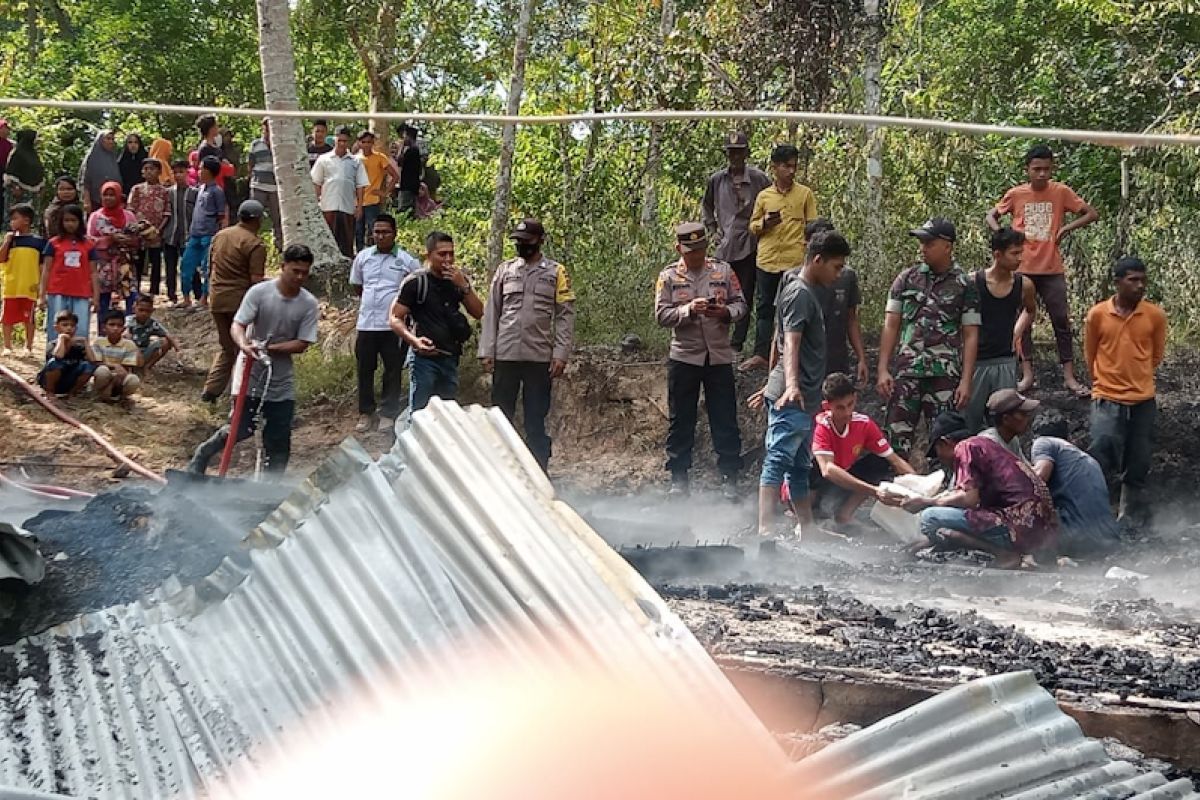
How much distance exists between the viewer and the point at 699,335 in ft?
26.3

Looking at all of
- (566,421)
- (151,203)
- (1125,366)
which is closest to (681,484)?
(566,421)

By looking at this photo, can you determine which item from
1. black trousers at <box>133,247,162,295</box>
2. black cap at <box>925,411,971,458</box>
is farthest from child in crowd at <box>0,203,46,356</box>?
black cap at <box>925,411,971,458</box>

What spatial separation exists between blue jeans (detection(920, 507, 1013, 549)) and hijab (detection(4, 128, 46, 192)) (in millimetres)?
10393

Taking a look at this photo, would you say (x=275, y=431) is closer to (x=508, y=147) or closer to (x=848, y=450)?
(x=848, y=450)

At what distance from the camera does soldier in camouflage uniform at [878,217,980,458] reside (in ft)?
25.0

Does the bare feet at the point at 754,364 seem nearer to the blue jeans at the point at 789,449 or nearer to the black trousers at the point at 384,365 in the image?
the blue jeans at the point at 789,449

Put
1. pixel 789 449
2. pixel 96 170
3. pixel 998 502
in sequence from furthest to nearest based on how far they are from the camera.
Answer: pixel 96 170, pixel 789 449, pixel 998 502

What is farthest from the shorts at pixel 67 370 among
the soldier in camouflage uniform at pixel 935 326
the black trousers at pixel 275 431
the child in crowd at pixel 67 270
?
the soldier in camouflage uniform at pixel 935 326

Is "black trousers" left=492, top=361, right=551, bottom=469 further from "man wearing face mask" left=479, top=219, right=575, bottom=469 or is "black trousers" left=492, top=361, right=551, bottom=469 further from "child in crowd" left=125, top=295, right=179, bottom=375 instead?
"child in crowd" left=125, top=295, right=179, bottom=375

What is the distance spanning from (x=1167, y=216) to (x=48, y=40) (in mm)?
17932

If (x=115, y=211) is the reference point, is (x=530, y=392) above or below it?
below

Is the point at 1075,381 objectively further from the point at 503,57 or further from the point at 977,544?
the point at 503,57

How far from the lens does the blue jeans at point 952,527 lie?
23.1 feet

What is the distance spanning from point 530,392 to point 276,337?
5.24ft
